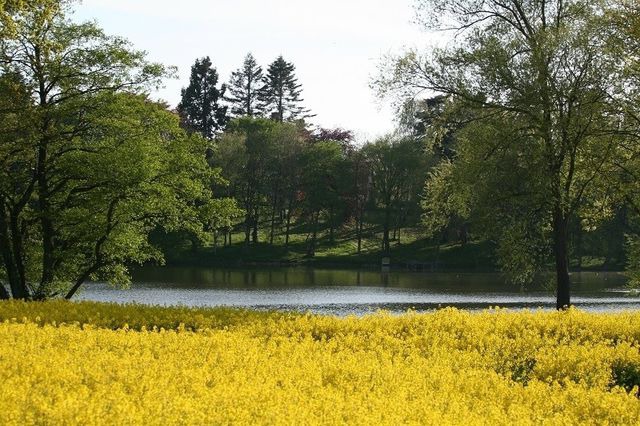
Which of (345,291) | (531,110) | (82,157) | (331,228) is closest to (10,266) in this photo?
(82,157)

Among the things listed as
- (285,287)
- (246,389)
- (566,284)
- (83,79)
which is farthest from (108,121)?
(285,287)

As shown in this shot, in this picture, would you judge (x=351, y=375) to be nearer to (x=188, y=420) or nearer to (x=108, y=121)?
(x=188, y=420)

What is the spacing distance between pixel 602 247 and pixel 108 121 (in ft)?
210

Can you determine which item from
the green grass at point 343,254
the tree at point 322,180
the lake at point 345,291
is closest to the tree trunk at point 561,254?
the lake at point 345,291

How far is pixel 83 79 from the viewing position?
2620 centimetres

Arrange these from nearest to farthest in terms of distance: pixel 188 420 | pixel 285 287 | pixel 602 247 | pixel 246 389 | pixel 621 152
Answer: pixel 188 420
pixel 246 389
pixel 621 152
pixel 285 287
pixel 602 247

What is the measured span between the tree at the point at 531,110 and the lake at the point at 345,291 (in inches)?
509

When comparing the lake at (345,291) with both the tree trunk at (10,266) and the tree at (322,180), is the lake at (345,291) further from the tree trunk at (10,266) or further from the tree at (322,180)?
the tree trunk at (10,266)

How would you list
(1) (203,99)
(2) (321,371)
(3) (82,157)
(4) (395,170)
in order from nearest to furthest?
1. (2) (321,371)
2. (3) (82,157)
3. (4) (395,170)
4. (1) (203,99)

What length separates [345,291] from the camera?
57500 millimetres

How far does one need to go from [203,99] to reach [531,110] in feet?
279

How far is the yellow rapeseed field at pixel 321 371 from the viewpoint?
7520 millimetres

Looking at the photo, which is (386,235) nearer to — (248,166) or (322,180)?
(322,180)

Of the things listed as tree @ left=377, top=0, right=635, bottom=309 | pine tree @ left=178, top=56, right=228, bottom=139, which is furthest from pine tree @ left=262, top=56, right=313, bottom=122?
tree @ left=377, top=0, right=635, bottom=309
